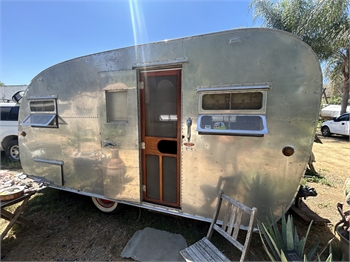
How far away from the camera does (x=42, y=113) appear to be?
3400mm

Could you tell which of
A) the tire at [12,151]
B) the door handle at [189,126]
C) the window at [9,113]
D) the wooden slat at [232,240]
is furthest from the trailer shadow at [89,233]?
the window at [9,113]

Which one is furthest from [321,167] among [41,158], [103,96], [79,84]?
[41,158]

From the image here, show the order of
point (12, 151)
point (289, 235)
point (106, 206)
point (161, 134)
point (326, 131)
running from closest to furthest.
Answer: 1. point (289, 235)
2. point (161, 134)
3. point (106, 206)
4. point (12, 151)
5. point (326, 131)

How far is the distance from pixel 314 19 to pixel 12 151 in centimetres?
1421

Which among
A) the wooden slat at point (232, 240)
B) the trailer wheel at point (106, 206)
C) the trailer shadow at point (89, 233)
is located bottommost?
the trailer shadow at point (89, 233)

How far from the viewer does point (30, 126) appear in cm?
354

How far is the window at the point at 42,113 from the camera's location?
3.27 meters

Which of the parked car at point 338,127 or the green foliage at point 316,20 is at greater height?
the green foliage at point 316,20

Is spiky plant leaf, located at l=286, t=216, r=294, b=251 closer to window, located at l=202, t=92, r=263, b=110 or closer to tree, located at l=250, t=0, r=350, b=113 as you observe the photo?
window, located at l=202, t=92, r=263, b=110

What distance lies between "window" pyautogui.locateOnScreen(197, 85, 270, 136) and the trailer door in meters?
0.40

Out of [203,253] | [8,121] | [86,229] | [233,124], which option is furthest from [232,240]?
[8,121]

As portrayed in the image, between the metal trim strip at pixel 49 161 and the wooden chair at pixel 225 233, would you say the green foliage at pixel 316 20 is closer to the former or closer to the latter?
the wooden chair at pixel 225 233

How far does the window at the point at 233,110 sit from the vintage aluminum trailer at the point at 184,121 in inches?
0.5

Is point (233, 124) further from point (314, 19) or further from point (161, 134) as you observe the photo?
point (314, 19)
